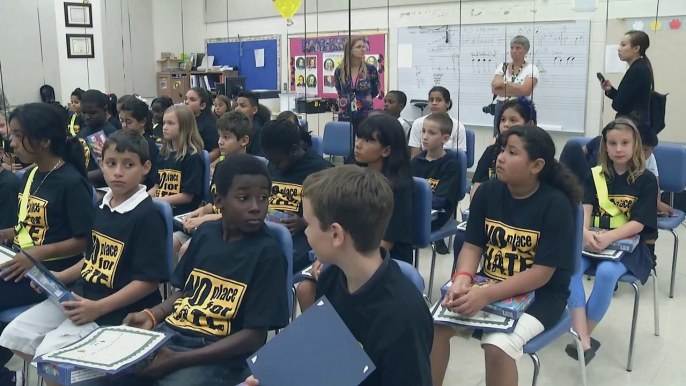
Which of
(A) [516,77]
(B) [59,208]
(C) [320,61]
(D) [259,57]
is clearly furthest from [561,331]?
(D) [259,57]

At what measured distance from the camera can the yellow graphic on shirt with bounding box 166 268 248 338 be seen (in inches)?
61.6

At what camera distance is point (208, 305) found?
62.8 inches

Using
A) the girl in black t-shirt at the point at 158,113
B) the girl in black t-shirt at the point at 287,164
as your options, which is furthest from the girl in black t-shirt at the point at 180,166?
the girl in black t-shirt at the point at 158,113

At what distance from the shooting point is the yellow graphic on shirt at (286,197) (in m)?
2.55

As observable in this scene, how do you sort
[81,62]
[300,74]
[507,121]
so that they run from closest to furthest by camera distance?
[507,121] → [81,62] → [300,74]

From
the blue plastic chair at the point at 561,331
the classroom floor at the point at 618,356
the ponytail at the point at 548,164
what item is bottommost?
the classroom floor at the point at 618,356

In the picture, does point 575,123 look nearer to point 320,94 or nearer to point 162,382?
point 320,94

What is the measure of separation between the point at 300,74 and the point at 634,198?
559 cm

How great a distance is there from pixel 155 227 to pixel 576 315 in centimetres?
164

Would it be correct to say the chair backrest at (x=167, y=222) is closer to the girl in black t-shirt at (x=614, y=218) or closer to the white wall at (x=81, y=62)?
the girl in black t-shirt at (x=614, y=218)

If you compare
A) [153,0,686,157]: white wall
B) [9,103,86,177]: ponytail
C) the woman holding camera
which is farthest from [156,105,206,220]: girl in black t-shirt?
[153,0,686,157]: white wall

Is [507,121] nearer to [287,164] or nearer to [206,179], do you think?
[287,164]

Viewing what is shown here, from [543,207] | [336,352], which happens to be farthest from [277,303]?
[543,207]

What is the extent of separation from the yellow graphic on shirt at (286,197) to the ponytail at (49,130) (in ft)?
2.52
